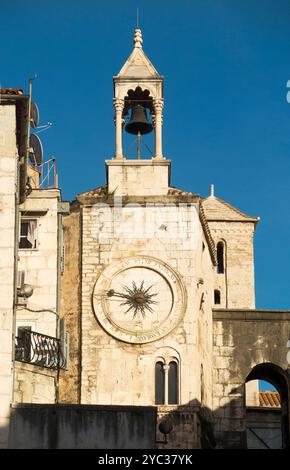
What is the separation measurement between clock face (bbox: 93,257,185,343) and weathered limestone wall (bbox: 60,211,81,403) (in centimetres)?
80

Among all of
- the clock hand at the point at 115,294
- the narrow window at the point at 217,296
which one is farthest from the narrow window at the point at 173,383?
the narrow window at the point at 217,296

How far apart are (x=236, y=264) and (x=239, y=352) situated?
13904 mm

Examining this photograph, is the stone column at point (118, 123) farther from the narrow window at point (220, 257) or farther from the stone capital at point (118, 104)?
the narrow window at point (220, 257)

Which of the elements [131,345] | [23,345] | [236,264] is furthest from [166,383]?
[236,264]

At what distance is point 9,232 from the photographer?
34375mm

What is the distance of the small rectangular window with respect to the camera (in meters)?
46.5

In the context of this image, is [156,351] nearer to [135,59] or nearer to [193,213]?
[193,213]

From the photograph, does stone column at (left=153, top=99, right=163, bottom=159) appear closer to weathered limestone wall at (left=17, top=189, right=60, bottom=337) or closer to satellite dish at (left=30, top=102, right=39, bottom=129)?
satellite dish at (left=30, top=102, right=39, bottom=129)

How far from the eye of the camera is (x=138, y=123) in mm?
57750

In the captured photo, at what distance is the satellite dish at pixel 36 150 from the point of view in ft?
168

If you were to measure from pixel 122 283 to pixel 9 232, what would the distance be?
2103cm

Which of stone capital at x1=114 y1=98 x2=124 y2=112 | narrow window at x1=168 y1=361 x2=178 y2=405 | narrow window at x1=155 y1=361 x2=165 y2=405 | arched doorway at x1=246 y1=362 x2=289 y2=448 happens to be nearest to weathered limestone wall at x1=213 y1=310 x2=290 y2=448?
arched doorway at x1=246 y1=362 x2=289 y2=448

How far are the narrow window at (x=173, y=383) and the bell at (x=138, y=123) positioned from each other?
9.10 m

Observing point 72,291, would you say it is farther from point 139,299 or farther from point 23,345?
point 23,345
